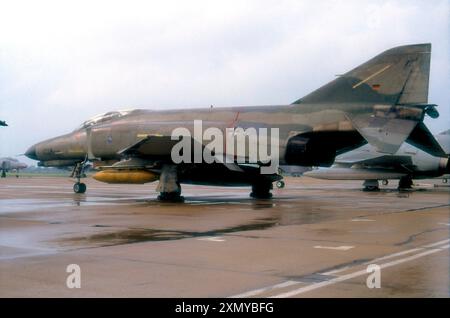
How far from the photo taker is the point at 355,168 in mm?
28469

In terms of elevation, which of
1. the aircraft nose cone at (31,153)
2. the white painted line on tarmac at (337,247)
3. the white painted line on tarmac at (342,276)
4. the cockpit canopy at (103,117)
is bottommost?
the white painted line on tarmac at (337,247)

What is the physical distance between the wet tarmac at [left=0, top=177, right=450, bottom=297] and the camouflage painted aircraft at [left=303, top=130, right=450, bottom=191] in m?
15.8

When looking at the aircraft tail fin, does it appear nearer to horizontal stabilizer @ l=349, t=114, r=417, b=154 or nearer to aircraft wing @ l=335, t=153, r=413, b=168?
horizontal stabilizer @ l=349, t=114, r=417, b=154

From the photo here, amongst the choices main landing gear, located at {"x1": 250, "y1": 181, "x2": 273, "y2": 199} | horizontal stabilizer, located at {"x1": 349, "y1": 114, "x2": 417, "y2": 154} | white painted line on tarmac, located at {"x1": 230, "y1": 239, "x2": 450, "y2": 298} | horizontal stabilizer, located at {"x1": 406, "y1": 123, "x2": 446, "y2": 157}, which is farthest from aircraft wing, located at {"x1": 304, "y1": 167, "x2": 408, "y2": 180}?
white painted line on tarmac, located at {"x1": 230, "y1": 239, "x2": 450, "y2": 298}

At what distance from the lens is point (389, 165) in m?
28.1

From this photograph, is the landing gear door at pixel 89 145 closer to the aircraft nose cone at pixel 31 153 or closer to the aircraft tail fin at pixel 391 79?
the aircraft nose cone at pixel 31 153

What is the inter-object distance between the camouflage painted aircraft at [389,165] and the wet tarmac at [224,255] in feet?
51.9

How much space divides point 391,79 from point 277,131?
405cm

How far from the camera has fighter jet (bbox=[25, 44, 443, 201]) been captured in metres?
16.4

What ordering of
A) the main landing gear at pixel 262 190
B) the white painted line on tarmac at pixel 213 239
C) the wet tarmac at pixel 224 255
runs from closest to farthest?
1. the wet tarmac at pixel 224 255
2. the white painted line on tarmac at pixel 213 239
3. the main landing gear at pixel 262 190

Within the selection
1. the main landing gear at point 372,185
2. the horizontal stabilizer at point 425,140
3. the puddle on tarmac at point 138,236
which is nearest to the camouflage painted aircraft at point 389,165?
the main landing gear at point 372,185

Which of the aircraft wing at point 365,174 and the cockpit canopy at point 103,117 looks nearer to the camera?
the cockpit canopy at point 103,117

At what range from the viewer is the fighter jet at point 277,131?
1638cm
